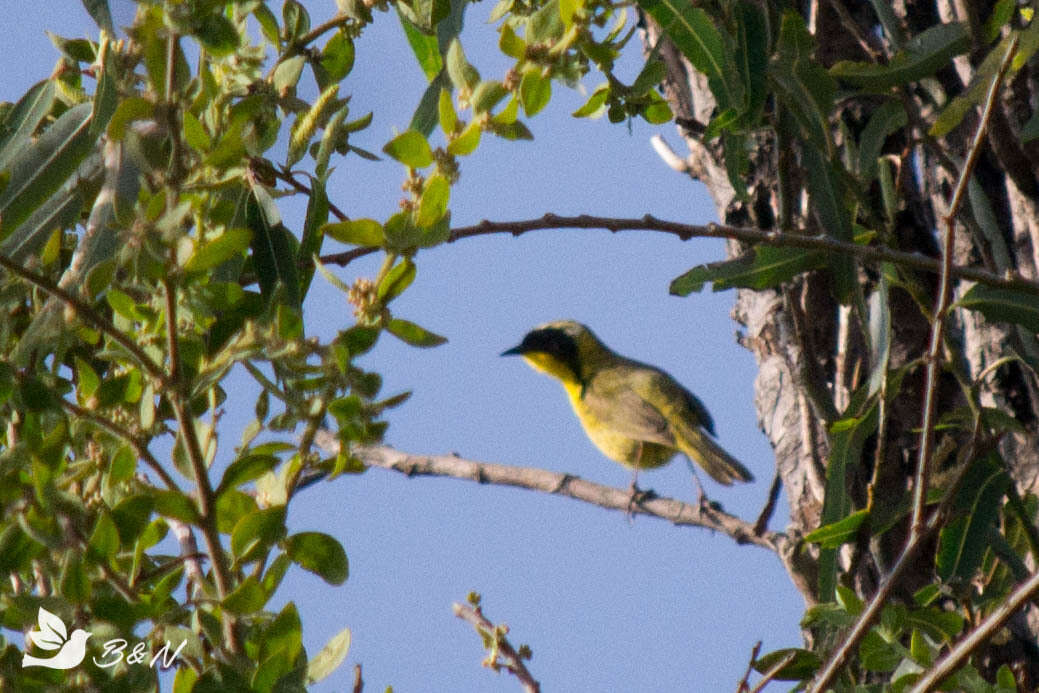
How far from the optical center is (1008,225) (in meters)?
2.95

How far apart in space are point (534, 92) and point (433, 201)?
0.14m

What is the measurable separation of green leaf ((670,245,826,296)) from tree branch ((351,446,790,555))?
4.54ft

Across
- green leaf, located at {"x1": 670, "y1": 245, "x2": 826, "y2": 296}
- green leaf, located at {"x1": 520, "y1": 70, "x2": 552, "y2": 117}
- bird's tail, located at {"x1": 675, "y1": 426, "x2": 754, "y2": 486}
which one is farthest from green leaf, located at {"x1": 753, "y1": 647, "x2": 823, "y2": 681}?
bird's tail, located at {"x1": 675, "y1": 426, "x2": 754, "y2": 486}

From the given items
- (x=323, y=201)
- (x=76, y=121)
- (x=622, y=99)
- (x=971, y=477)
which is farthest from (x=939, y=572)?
(x=76, y=121)

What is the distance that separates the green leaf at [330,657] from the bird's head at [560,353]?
6917 millimetres

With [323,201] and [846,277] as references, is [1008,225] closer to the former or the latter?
[846,277]

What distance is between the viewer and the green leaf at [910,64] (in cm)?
185

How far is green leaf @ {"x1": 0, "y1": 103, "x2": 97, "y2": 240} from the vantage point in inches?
52.9

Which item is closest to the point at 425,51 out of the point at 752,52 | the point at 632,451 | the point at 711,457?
the point at 752,52

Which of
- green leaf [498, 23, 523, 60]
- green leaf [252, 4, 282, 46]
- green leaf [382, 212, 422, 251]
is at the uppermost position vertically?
green leaf [252, 4, 282, 46]

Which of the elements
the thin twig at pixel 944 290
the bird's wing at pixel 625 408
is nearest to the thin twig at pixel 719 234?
the thin twig at pixel 944 290

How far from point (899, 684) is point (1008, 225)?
176 centimetres

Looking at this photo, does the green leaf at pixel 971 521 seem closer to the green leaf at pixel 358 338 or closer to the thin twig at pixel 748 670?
the thin twig at pixel 748 670

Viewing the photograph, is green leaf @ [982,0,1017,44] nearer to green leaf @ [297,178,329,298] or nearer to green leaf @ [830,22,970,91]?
green leaf @ [830,22,970,91]
